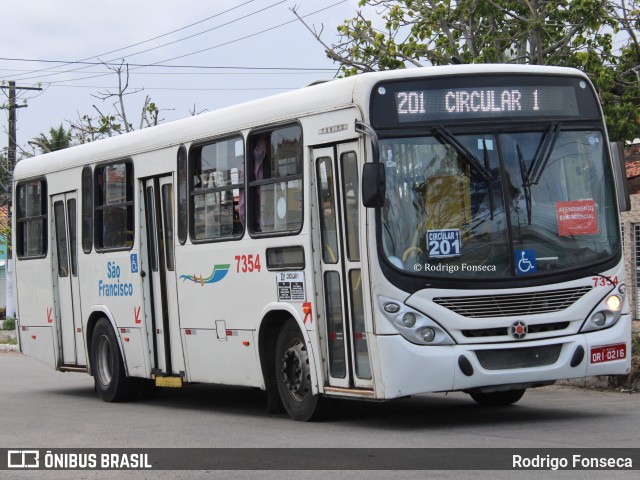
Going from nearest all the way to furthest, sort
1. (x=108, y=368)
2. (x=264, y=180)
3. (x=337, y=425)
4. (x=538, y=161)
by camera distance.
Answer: (x=538, y=161), (x=337, y=425), (x=264, y=180), (x=108, y=368)

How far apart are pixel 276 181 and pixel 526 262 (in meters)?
2.69

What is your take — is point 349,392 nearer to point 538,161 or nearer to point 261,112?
point 538,161

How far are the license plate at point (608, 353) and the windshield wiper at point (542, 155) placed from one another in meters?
1.58

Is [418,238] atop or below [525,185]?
below

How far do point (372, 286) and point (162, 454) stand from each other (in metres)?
2.25

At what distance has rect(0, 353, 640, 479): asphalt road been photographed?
32.4 ft

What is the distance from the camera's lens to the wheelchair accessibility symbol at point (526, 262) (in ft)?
36.5

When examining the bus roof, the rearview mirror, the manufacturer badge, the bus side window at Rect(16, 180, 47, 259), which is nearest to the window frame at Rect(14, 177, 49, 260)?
the bus side window at Rect(16, 180, 47, 259)

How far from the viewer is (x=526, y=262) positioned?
11172 millimetres
